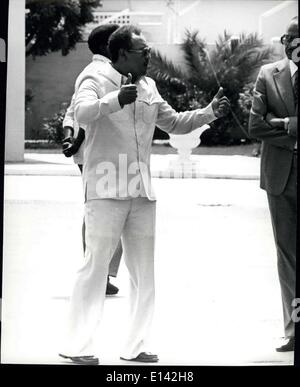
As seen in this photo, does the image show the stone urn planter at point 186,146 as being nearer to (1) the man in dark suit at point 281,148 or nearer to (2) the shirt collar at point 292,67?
(1) the man in dark suit at point 281,148

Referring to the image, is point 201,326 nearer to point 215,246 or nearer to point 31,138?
point 215,246

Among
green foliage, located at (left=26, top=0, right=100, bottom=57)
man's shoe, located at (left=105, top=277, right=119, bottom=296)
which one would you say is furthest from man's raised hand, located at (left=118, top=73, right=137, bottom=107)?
man's shoe, located at (left=105, top=277, right=119, bottom=296)

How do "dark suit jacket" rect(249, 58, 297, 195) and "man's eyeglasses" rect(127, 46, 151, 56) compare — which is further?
"dark suit jacket" rect(249, 58, 297, 195)

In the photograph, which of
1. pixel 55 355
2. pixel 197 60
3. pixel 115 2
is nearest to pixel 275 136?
pixel 197 60

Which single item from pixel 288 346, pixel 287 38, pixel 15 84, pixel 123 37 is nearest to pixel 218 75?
pixel 287 38

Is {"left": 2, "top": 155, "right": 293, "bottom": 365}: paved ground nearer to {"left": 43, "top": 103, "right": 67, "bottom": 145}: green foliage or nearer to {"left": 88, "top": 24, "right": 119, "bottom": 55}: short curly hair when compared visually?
{"left": 43, "top": 103, "right": 67, "bottom": 145}: green foliage

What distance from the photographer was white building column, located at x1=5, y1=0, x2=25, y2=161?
5387 millimetres

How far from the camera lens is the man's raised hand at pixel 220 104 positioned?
18.2 feet

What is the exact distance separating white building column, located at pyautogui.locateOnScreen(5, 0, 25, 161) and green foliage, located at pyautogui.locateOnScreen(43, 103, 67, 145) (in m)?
0.18

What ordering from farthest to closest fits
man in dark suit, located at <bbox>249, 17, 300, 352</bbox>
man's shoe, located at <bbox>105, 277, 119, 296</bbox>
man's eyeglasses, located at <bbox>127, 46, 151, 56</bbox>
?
man's shoe, located at <bbox>105, 277, 119, 296</bbox> → man in dark suit, located at <bbox>249, 17, 300, 352</bbox> → man's eyeglasses, located at <bbox>127, 46, 151, 56</bbox>

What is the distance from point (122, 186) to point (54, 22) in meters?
0.72

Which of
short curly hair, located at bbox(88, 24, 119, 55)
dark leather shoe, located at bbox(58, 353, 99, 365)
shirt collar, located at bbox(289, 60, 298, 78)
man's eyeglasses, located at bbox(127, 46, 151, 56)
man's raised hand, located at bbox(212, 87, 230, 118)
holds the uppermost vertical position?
short curly hair, located at bbox(88, 24, 119, 55)

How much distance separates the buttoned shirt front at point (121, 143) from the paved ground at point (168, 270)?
126 mm

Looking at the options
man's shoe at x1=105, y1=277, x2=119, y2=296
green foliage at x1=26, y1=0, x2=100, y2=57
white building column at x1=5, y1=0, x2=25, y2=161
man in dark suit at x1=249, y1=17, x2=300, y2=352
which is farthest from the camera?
man's shoe at x1=105, y1=277, x2=119, y2=296
